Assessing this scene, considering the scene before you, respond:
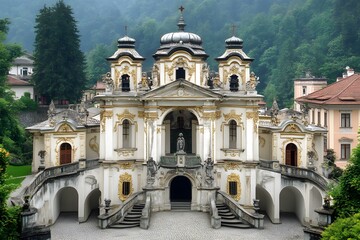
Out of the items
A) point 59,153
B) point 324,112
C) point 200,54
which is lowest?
point 59,153

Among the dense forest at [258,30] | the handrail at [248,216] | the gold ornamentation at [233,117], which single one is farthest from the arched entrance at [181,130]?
the dense forest at [258,30]

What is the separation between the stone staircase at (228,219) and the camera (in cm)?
3944

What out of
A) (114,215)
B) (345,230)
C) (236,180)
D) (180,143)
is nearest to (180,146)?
(180,143)

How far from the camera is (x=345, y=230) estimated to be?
84.6ft

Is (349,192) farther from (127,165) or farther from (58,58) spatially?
(58,58)

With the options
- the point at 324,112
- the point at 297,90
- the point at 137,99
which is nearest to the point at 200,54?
the point at 137,99

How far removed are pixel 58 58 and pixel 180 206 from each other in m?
33.1

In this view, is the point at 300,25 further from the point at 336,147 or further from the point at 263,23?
the point at 336,147

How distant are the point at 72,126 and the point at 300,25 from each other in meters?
80.9

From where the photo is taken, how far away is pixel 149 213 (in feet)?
132

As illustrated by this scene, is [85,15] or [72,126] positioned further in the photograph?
[85,15]

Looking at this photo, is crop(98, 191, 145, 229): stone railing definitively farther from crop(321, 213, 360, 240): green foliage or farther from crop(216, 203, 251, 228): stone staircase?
crop(321, 213, 360, 240): green foliage

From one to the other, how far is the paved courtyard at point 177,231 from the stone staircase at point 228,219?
0.57 m

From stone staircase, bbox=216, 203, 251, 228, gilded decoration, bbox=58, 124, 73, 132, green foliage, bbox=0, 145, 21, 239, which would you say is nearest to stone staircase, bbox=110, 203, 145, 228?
stone staircase, bbox=216, 203, 251, 228
